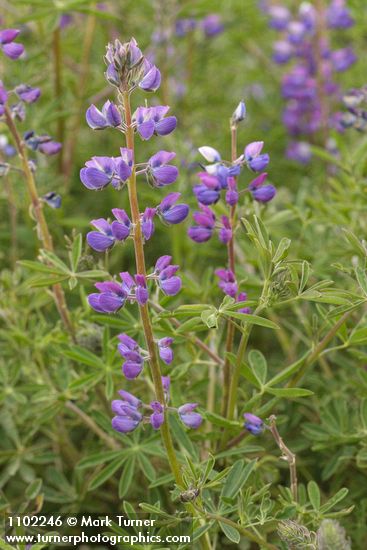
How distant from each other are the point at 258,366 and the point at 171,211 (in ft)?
1.56

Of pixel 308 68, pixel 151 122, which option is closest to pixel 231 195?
pixel 151 122

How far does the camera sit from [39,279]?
5.46 feet

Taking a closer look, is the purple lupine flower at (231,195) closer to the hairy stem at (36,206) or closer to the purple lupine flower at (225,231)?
the purple lupine flower at (225,231)

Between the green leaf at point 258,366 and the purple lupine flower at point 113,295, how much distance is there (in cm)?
44

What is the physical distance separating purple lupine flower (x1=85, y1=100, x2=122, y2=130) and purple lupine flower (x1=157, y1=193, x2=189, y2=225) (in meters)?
0.16

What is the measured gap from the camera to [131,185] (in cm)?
132

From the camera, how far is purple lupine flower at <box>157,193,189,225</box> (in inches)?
54.2

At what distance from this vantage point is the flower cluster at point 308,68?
3.13 m

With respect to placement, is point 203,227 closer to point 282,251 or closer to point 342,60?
point 282,251

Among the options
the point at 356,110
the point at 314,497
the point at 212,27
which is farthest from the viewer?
the point at 212,27

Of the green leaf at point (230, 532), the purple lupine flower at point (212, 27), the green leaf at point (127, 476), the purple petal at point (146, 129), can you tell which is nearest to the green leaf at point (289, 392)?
the green leaf at point (230, 532)

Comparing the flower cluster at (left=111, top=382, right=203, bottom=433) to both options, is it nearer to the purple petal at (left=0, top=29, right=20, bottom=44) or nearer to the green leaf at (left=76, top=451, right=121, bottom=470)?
the green leaf at (left=76, top=451, right=121, bottom=470)

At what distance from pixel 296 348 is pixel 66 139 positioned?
1.31 m


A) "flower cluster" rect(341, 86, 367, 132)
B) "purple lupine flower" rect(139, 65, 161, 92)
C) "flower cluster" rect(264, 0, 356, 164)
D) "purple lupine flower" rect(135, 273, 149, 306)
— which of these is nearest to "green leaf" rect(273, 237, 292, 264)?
"purple lupine flower" rect(135, 273, 149, 306)
